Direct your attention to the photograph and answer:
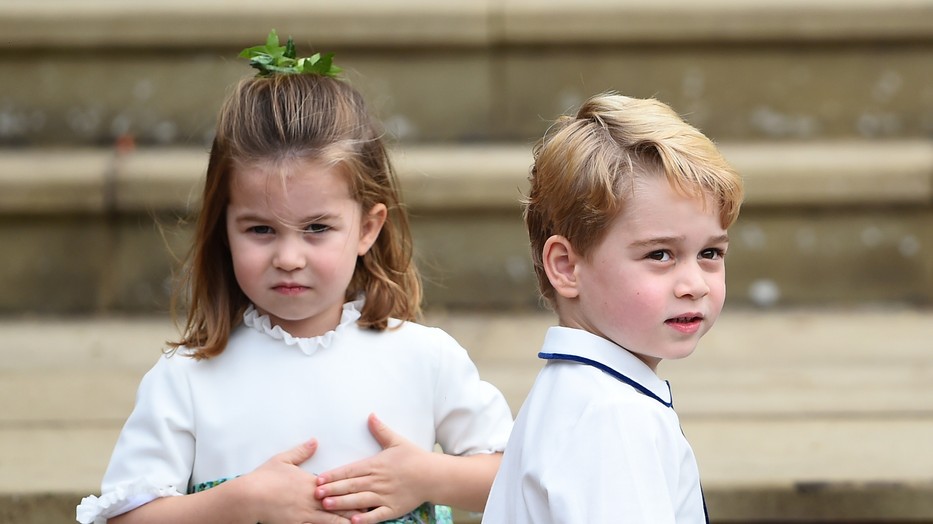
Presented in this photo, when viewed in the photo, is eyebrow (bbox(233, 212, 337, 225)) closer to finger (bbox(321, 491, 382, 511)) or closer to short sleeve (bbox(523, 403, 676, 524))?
finger (bbox(321, 491, 382, 511))

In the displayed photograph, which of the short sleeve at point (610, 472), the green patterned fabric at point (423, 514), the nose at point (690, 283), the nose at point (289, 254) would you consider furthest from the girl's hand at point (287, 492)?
the nose at point (690, 283)

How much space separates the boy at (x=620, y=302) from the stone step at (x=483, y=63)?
9.29 ft

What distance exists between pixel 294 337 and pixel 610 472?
828 millimetres

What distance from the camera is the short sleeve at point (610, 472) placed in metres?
1.89

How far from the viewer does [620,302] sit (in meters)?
2.04

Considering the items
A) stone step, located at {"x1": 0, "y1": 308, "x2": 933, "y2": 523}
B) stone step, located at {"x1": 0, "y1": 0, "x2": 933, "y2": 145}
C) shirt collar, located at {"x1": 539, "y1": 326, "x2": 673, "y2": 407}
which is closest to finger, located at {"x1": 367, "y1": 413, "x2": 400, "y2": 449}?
shirt collar, located at {"x1": 539, "y1": 326, "x2": 673, "y2": 407}

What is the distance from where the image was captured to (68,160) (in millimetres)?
4746

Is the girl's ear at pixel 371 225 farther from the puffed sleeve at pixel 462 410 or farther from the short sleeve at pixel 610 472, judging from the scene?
the short sleeve at pixel 610 472

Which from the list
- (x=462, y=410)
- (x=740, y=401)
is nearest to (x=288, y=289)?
(x=462, y=410)

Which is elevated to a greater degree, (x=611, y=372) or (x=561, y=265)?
(x=561, y=265)

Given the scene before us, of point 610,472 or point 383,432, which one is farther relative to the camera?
point 383,432

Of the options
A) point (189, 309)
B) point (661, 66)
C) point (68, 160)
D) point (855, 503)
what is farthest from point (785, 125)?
point (189, 309)

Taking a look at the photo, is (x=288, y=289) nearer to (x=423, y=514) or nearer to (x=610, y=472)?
(x=423, y=514)

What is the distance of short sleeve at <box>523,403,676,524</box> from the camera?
6.19 feet
